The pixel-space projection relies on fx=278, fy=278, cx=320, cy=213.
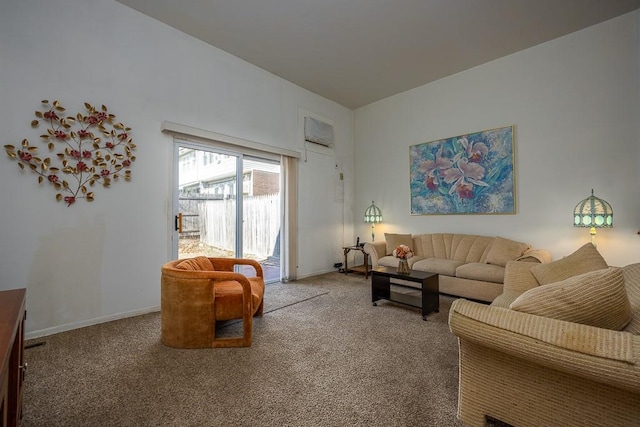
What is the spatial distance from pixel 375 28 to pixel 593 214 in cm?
331

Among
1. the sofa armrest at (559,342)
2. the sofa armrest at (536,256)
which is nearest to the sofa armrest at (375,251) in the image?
the sofa armrest at (536,256)

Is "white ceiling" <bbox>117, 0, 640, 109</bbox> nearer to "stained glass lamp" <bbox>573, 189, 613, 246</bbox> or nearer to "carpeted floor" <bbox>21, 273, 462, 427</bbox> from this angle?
"stained glass lamp" <bbox>573, 189, 613, 246</bbox>

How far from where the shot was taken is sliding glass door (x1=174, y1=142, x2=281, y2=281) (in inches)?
140

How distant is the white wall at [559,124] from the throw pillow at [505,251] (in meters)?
0.29

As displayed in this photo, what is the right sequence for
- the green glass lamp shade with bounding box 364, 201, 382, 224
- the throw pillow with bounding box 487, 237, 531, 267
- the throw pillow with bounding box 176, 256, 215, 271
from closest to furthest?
the throw pillow with bounding box 176, 256, 215, 271 → the throw pillow with bounding box 487, 237, 531, 267 → the green glass lamp shade with bounding box 364, 201, 382, 224

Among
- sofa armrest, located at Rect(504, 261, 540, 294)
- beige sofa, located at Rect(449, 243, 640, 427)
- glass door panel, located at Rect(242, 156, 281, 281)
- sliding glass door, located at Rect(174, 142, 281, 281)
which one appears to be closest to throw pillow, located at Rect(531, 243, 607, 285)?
sofa armrest, located at Rect(504, 261, 540, 294)

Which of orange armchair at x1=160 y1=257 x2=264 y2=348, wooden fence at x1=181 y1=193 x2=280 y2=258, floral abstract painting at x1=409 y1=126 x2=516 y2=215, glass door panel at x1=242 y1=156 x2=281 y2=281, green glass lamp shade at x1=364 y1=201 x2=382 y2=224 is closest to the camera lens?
orange armchair at x1=160 y1=257 x2=264 y2=348

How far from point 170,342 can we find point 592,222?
176 inches

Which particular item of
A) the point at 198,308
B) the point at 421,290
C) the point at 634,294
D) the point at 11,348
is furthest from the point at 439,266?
the point at 11,348

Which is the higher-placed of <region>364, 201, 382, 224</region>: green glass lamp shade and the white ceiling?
the white ceiling

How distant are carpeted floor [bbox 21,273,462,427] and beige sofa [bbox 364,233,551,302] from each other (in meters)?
0.87

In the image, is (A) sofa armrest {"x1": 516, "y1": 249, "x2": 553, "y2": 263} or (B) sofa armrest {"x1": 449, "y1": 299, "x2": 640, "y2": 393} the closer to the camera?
(B) sofa armrest {"x1": 449, "y1": 299, "x2": 640, "y2": 393}

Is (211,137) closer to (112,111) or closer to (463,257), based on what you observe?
(112,111)

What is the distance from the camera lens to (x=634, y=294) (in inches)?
59.3
